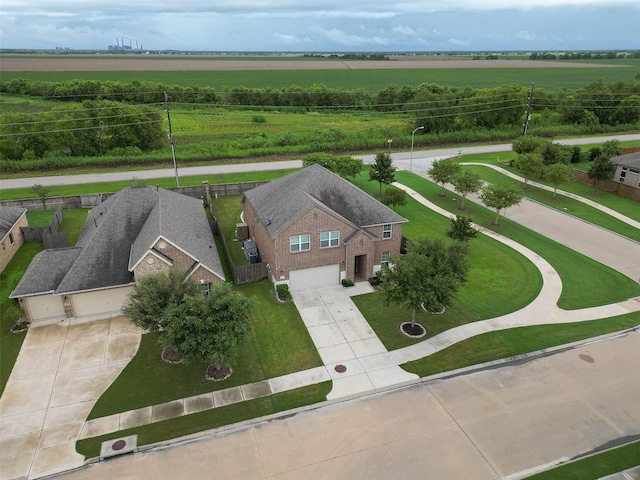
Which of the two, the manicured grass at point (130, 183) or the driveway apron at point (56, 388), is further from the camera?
the manicured grass at point (130, 183)

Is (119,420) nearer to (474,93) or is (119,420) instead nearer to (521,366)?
(521,366)

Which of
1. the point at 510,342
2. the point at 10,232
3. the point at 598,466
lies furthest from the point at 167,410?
the point at 10,232

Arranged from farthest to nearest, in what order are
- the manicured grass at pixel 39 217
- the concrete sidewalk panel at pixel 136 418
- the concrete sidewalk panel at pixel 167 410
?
the manicured grass at pixel 39 217 → the concrete sidewalk panel at pixel 167 410 → the concrete sidewalk panel at pixel 136 418

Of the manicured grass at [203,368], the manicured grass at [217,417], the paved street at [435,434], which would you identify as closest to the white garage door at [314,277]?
the manicured grass at [203,368]

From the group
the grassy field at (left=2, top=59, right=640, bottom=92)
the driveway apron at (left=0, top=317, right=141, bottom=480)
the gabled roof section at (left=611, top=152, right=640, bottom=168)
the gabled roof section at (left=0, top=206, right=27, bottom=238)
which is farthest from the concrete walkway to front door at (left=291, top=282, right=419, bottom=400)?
the grassy field at (left=2, top=59, right=640, bottom=92)

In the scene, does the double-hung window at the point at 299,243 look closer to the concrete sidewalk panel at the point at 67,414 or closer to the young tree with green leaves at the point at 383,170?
the concrete sidewalk panel at the point at 67,414

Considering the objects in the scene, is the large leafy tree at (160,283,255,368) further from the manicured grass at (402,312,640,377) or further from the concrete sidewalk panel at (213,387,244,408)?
the manicured grass at (402,312,640,377)
